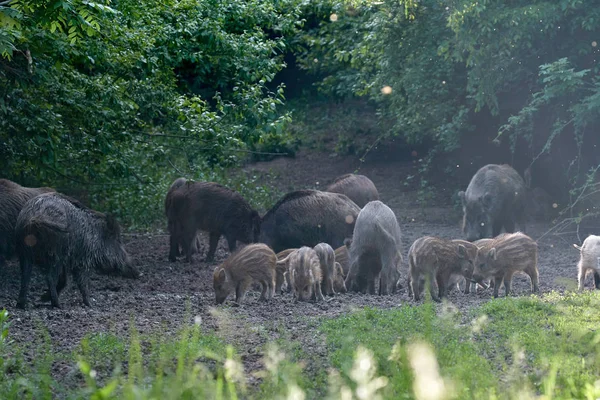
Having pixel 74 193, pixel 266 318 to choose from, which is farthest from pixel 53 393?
pixel 74 193

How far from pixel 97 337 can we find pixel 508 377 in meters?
3.44

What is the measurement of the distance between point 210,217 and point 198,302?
3944 mm

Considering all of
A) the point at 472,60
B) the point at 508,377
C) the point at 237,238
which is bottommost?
the point at 237,238

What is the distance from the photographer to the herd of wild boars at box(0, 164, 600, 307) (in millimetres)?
9492

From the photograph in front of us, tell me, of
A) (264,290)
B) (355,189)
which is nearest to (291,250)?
(264,290)

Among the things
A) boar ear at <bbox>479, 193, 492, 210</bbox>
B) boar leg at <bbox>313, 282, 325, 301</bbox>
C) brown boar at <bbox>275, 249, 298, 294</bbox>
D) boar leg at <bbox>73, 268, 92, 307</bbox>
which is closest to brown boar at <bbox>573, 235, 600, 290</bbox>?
boar leg at <bbox>313, 282, 325, 301</bbox>

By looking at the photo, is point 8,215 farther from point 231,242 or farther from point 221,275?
point 231,242

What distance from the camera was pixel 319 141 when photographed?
2392 cm

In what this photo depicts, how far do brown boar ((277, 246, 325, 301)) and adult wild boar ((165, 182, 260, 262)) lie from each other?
3939 mm

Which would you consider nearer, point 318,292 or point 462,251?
point 318,292

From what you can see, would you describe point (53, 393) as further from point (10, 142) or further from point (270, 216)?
point (270, 216)

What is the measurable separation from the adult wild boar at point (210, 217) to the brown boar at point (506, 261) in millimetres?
4652

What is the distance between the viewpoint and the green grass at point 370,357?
4.65m

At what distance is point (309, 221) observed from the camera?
12852mm
